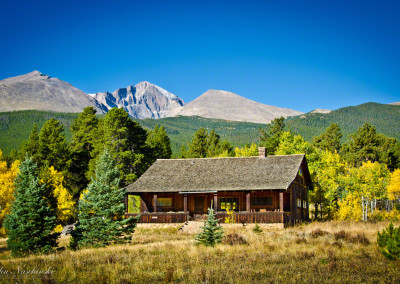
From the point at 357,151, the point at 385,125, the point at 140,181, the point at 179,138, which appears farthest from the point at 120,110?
the point at 385,125

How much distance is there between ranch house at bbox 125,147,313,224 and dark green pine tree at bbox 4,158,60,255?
50.2 feet

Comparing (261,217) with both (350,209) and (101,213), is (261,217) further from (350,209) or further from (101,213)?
(101,213)

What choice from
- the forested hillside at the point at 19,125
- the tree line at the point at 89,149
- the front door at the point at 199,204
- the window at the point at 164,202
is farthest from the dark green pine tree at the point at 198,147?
the forested hillside at the point at 19,125

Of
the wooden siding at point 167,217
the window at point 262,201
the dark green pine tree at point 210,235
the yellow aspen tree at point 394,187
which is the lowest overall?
the wooden siding at point 167,217

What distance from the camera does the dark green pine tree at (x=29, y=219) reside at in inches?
812

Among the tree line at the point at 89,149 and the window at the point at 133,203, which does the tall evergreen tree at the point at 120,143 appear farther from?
the window at the point at 133,203

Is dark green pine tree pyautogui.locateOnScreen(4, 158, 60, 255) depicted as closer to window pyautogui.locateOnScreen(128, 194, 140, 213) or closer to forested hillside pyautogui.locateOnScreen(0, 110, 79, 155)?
window pyautogui.locateOnScreen(128, 194, 140, 213)

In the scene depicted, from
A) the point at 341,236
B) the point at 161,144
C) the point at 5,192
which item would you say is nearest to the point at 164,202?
the point at 5,192

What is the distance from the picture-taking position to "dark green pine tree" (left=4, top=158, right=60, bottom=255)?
67.7ft

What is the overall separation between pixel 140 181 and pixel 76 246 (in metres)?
16.2

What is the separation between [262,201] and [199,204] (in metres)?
6.01

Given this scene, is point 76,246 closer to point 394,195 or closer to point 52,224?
point 52,224

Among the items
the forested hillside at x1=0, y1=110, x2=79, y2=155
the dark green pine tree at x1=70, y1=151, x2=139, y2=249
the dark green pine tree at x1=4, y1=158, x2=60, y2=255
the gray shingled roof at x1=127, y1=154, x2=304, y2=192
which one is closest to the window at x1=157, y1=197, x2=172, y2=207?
the gray shingled roof at x1=127, y1=154, x2=304, y2=192

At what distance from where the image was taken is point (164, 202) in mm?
39906
